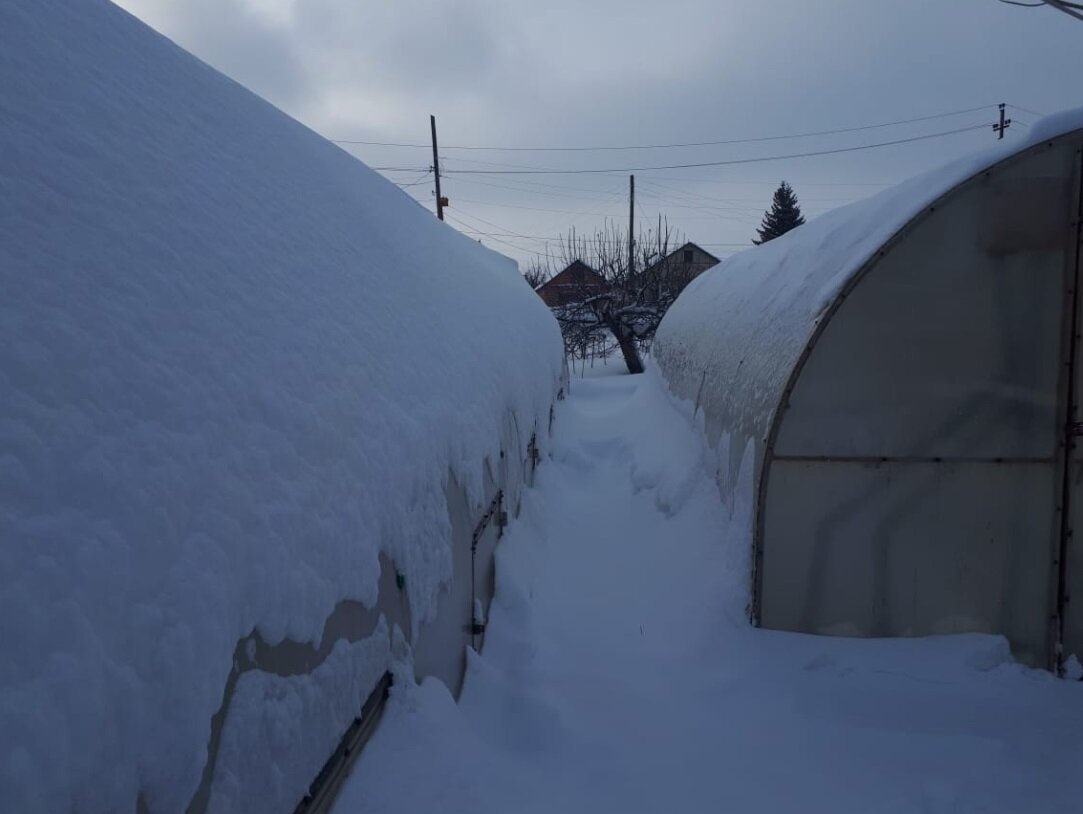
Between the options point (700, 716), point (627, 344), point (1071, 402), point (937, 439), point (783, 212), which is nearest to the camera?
point (700, 716)

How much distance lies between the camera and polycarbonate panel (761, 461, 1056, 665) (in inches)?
158

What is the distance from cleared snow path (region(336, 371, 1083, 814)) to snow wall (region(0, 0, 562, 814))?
369 millimetres

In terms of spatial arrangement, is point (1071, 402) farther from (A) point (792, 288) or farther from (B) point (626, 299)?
(B) point (626, 299)

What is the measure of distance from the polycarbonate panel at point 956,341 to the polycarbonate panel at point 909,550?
0.17 meters

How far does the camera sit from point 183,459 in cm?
142

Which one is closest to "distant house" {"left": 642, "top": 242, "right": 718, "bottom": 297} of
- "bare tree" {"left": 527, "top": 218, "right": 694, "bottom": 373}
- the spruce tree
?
"bare tree" {"left": 527, "top": 218, "right": 694, "bottom": 373}

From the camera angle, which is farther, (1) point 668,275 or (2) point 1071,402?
(1) point 668,275

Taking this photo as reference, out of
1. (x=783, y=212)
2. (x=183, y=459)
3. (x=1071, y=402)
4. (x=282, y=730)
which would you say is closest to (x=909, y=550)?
(x=1071, y=402)

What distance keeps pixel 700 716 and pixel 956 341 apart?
267 cm

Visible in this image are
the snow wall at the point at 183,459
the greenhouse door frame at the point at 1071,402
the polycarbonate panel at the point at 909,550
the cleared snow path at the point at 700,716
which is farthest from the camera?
the polycarbonate panel at the point at 909,550

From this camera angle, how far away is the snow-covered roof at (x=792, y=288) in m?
3.93

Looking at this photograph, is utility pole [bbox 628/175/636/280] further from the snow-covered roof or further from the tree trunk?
the snow-covered roof

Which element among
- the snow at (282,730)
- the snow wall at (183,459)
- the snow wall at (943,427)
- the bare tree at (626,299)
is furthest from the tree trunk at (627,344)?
the snow at (282,730)

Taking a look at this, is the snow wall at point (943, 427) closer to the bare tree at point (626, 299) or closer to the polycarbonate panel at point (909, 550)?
the polycarbonate panel at point (909, 550)
